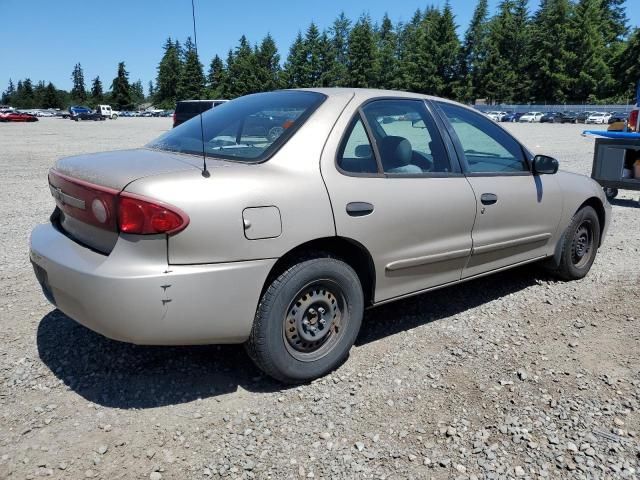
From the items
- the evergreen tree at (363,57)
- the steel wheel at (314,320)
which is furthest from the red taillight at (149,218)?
the evergreen tree at (363,57)

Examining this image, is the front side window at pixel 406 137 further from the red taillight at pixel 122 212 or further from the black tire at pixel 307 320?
the red taillight at pixel 122 212

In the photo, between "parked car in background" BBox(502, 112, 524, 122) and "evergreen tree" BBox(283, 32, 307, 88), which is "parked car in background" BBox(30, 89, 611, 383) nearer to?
"parked car in background" BBox(502, 112, 524, 122)

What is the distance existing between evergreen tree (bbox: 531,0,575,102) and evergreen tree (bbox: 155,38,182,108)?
61009 mm

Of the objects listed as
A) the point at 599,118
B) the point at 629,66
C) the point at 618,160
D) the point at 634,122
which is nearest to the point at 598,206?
the point at 618,160

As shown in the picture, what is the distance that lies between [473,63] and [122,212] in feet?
293

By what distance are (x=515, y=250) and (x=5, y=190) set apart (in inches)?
361

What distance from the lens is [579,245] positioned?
511 centimetres

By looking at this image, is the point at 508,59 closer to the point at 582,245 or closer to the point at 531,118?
the point at 531,118

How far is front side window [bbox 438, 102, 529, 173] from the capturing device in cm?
405

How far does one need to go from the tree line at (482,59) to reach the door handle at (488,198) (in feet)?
220

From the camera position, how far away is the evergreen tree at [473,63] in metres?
83.1

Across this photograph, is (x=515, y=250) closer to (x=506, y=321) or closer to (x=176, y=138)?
(x=506, y=321)

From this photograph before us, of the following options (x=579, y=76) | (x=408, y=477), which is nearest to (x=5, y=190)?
(x=408, y=477)

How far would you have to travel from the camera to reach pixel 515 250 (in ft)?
14.2
